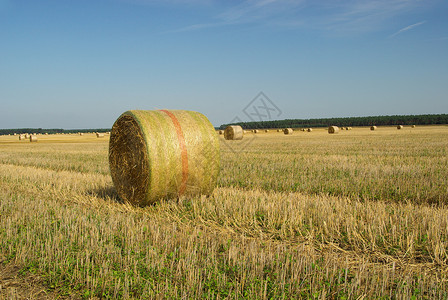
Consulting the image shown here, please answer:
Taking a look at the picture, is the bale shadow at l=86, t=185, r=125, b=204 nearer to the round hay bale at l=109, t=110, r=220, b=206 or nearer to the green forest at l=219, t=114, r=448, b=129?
the round hay bale at l=109, t=110, r=220, b=206

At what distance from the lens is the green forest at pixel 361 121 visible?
95162 mm

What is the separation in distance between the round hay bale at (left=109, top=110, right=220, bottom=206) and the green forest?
84302 millimetres

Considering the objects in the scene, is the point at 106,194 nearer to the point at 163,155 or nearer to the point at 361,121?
the point at 163,155

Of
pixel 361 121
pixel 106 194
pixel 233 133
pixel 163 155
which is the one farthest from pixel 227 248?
pixel 361 121

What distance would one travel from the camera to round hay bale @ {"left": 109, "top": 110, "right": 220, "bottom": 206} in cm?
650

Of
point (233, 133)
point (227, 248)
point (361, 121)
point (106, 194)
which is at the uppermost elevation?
point (361, 121)

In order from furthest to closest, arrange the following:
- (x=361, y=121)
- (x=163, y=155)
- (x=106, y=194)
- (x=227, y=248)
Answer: (x=361, y=121) → (x=106, y=194) → (x=163, y=155) → (x=227, y=248)

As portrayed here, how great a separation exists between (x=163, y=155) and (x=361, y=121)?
111049 mm

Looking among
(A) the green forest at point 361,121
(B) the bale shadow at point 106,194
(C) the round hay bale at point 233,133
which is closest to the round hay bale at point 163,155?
(B) the bale shadow at point 106,194

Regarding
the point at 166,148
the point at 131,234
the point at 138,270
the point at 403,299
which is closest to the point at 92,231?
the point at 131,234

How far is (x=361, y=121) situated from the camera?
108188mm

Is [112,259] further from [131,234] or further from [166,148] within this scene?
[166,148]

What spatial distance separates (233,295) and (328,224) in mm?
2496

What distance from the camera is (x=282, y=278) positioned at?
3.44 m
